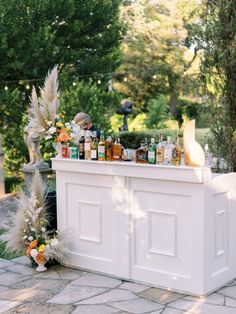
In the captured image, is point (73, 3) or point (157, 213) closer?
point (157, 213)

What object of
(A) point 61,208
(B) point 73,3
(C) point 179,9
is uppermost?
(C) point 179,9

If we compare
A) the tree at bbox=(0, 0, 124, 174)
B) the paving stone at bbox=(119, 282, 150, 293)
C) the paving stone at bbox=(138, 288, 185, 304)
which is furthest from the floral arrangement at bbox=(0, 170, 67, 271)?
the tree at bbox=(0, 0, 124, 174)

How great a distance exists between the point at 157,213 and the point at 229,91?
58.0 inches

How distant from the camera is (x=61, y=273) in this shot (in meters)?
4.58

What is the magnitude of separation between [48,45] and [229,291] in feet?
24.1

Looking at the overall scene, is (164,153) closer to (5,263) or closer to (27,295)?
(27,295)

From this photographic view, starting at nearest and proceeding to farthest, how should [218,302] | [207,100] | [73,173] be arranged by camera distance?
1. [218,302]
2. [73,173]
3. [207,100]

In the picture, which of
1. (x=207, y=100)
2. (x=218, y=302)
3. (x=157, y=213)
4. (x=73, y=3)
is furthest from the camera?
(x=73, y=3)

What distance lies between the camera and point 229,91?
4.77 metres

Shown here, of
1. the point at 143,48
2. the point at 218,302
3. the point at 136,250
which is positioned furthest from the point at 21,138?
the point at 143,48

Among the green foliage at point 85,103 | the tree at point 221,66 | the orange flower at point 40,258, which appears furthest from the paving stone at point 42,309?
the green foliage at point 85,103

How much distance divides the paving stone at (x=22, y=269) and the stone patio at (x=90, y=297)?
0.09 feet

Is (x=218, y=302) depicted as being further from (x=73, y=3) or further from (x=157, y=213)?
(x=73, y=3)

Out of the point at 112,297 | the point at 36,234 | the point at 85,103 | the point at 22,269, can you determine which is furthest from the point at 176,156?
the point at 85,103
